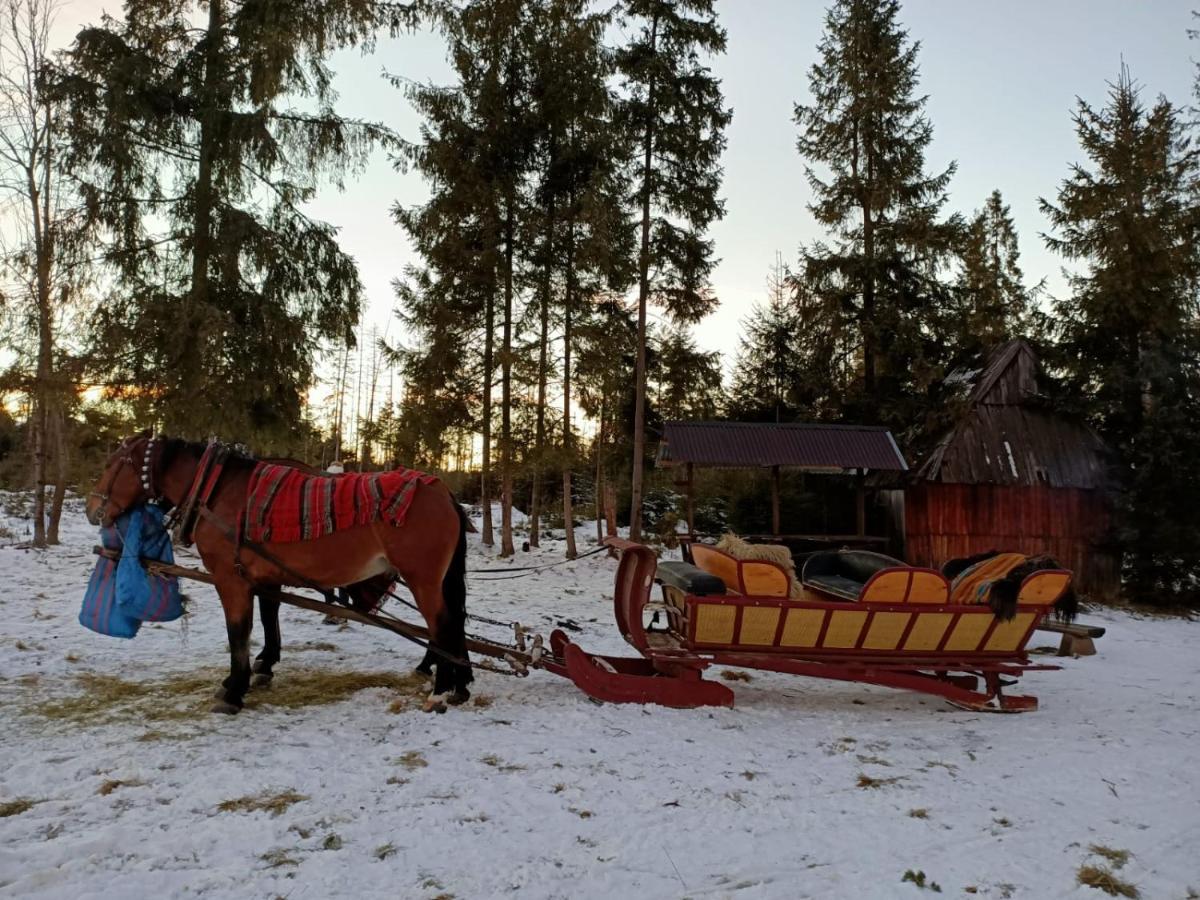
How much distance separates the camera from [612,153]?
47.2ft

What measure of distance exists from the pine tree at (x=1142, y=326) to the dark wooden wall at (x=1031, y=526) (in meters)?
0.59

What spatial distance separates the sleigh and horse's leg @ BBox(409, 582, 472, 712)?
81 cm

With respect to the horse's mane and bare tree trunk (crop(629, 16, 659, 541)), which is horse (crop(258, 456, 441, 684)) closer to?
the horse's mane

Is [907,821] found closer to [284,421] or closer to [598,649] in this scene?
[598,649]

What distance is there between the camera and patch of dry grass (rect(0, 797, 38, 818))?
3.09 metres

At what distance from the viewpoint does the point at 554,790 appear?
12.0 feet

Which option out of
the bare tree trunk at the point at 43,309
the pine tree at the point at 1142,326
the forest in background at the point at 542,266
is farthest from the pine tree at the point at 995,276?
the bare tree trunk at the point at 43,309

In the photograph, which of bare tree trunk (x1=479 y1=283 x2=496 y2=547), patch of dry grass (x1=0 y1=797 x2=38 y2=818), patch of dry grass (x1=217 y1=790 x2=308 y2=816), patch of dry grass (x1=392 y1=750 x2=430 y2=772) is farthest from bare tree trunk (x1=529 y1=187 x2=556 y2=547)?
patch of dry grass (x1=0 y1=797 x2=38 y2=818)

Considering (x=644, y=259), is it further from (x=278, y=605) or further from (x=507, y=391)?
(x=278, y=605)

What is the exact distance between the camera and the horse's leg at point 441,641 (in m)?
4.88

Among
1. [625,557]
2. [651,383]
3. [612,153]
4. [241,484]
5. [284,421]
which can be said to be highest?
[612,153]

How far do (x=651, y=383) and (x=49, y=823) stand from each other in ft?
55.1

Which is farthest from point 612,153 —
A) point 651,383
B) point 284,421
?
point 284,421

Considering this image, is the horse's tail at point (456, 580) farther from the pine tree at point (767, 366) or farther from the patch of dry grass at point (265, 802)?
the pine tree at point (767, 366)
